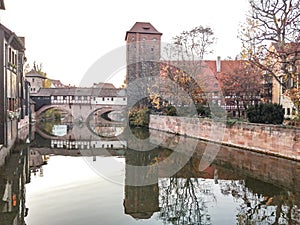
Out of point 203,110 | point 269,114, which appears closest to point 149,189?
point 269,114

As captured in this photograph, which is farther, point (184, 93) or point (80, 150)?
point (184, 93)

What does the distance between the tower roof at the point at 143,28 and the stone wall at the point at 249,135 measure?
71.3 feet

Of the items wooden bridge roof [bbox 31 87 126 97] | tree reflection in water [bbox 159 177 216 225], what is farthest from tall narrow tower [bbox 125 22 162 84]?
tree reflection in water [bbox 159 177 216 225]

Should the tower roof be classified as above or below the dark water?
above

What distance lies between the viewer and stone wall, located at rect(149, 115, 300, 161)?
1291cm

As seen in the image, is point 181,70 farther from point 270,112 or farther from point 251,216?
point 251,216

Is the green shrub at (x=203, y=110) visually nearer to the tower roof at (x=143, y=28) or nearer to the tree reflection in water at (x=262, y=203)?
the tree reflection in water at (x=262, y=203)

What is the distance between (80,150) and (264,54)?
9.91 m

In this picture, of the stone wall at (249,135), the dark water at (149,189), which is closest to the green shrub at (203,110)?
the stone wall at (249,135)

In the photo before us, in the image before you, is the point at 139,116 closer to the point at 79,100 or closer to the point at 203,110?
the point at 203,110

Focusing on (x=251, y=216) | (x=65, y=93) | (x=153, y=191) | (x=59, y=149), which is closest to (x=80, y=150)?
(x=59, y=149)

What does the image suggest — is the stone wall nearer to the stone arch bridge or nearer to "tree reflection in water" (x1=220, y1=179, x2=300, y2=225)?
"tree reflection in water" (x1=220, y1=179, x2=300, y2=225)

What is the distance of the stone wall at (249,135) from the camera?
1291cm

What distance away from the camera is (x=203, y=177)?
10445 millimetres
